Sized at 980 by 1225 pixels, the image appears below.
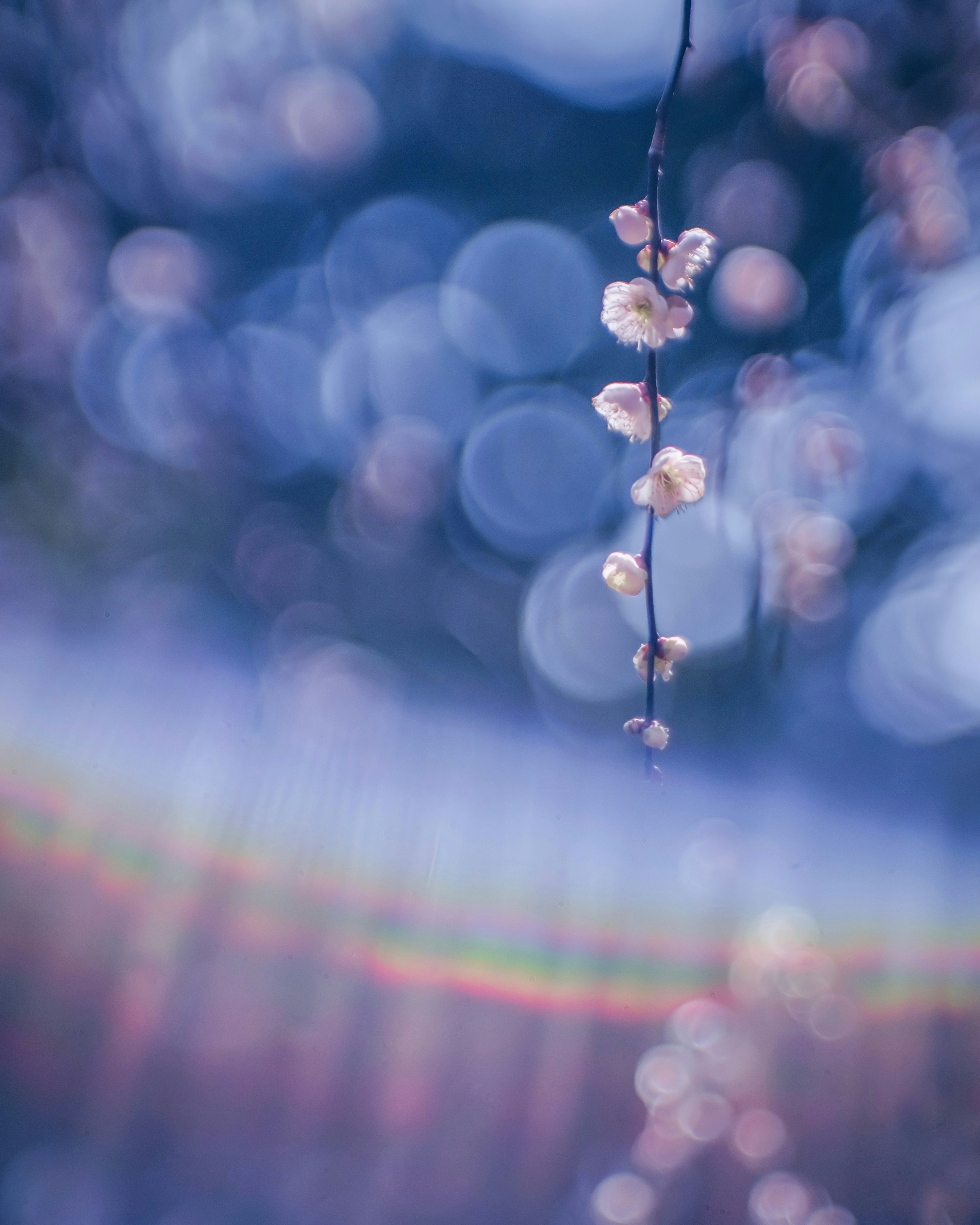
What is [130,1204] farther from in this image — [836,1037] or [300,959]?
[836,1037]

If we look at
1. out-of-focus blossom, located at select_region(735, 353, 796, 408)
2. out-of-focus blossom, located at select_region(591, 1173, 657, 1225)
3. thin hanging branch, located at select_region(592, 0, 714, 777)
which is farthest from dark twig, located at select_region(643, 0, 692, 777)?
out-of-focus blossom, located at select_region(591, 1173, 657, 1225)

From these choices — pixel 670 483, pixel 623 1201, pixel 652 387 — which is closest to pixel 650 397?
pixel 652 387

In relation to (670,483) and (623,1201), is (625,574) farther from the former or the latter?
(623,1201)

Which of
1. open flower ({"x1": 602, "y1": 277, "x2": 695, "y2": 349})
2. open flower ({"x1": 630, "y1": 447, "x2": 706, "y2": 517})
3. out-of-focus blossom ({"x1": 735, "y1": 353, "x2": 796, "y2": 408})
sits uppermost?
out-of-focus blossom ({"x1": 735, "y1": 353, "x2": 796, "y2": 408})

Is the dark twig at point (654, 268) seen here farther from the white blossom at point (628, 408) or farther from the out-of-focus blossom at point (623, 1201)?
the out-of-focus blossom at point (623, 1201)

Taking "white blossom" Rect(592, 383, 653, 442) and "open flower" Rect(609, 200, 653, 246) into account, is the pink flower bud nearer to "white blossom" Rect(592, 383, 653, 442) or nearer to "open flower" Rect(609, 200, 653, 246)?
"white blossom" Rect(592, 383, 653, 442)

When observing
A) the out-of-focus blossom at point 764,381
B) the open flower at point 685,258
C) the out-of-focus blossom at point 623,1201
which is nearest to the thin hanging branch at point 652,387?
the open flower at point 685,258

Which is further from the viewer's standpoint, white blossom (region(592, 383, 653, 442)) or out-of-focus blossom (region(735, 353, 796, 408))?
out-of-focus blossom (region(735, 353, 796, 408))

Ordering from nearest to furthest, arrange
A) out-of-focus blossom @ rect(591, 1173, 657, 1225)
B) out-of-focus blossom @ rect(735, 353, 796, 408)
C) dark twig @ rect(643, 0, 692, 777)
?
1. dark twig @ rect(643, 0, 692, 777)
2. out-of-focus blossom @ rect(735, 353, 796, 408)
3. out-of-focus blossom @ rect(591, 1173, 657, 1225)

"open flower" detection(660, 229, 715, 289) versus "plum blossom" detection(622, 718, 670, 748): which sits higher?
"open flower" detection(660, 229, 715, 289)
